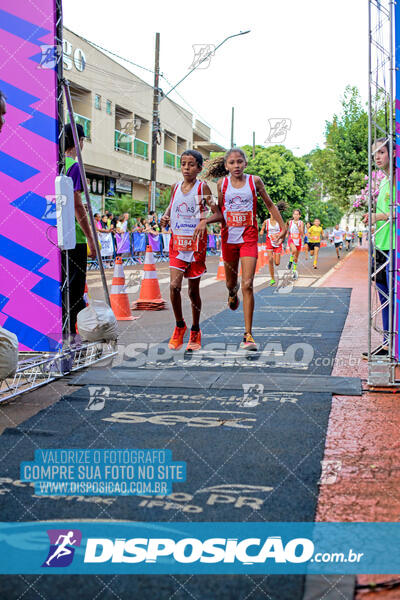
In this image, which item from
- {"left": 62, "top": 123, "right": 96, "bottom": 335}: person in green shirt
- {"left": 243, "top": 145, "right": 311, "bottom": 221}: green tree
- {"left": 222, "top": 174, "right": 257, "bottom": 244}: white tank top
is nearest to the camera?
{"left": 62, "top": 123, "right": 96, "bottom": 335}: person in green shirt

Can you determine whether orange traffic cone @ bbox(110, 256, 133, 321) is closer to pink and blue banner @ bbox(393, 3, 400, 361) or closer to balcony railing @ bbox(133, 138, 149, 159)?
pink and blue banner @ bbox(393, 3, 400, 361)

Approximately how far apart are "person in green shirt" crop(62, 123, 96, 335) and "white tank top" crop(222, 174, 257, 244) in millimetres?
1397

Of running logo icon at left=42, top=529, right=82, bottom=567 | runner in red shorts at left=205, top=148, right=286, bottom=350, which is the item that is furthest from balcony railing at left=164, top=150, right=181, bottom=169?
running logo icon at left=42, top=529, right=82, bottom=567

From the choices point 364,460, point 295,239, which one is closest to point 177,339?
point 364,460

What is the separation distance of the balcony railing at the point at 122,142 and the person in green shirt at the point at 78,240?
2575 centimetres

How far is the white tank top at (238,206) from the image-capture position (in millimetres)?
6973

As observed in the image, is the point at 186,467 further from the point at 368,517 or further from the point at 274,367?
the point at 274,367

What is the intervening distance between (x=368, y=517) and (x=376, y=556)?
1.11 feet

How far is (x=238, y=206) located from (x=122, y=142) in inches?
1065

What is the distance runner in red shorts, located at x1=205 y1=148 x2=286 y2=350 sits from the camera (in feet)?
22.9

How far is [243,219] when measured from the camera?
23.0 ft

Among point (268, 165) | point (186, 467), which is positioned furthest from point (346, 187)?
point (186, 467)

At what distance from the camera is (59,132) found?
573 cm

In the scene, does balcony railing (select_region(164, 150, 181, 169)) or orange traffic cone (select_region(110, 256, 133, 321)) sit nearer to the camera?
orange traffic cone (select_region(110, 256, 133, 321))
